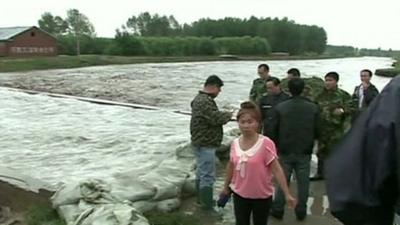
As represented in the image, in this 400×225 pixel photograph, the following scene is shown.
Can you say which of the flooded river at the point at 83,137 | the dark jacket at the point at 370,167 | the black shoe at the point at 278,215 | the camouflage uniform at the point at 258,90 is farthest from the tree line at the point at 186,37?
the dark jacket at the point at 370,167

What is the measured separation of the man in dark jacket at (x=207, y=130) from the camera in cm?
623

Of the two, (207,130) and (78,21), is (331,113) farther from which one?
(78,21)

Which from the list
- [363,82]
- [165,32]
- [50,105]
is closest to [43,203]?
[363,82]

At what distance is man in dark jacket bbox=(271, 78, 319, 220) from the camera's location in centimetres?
600

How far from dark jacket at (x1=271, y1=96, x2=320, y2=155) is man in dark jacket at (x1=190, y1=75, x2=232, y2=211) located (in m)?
0.56

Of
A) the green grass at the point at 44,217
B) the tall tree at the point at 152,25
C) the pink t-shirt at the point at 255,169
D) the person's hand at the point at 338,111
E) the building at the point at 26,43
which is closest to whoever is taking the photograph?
the pink t-shirt at the point at 255,169

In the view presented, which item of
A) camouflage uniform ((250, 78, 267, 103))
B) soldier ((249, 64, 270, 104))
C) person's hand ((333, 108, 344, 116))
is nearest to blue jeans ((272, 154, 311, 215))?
person's hand ((333, 108, 344, 116))

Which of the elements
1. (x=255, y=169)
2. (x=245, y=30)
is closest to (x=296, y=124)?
(x=255, y=169)

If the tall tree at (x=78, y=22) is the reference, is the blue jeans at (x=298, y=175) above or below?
above

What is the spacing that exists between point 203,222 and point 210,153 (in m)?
0.70

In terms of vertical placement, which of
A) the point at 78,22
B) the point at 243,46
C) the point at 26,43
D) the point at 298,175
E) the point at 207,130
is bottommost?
the point at 243,46

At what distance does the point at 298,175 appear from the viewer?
6.20m

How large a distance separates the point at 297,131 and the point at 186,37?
307 feet

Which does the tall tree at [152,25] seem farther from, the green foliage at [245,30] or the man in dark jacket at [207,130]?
the man in dark jacket at [207,130]
